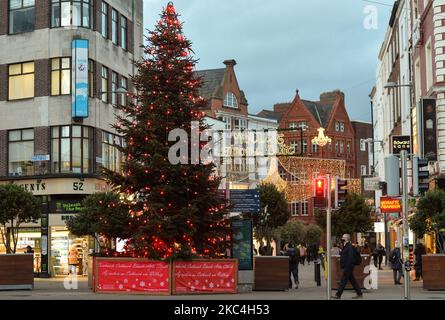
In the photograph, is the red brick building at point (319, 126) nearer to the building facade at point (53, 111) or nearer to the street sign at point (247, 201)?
the building facade at point (53, 111)

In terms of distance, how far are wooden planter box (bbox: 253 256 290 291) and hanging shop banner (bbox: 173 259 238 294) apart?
2.86 meters

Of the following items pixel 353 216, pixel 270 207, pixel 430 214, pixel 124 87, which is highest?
pixel 124 87

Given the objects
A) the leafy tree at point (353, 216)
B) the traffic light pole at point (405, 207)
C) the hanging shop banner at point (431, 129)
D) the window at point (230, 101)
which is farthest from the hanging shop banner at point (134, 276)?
the window at point (230, 101)

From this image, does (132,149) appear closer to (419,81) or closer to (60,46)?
(60,46)

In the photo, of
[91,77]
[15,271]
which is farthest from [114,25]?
[15,271]

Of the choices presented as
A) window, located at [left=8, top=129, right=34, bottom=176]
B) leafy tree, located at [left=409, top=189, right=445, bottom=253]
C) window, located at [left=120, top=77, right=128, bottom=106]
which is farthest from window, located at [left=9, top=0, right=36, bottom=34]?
leafy tree, located at [left=409, top=189, right=445, bottom=253]

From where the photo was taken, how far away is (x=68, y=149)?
41375 millimetres

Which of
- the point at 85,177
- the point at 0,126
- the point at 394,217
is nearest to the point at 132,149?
the point at 85,177

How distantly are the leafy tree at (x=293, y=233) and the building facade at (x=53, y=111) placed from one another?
35.0 metres

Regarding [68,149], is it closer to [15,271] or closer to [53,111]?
[53,111]

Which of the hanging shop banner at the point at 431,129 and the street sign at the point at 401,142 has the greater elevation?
the hanging shop banner at the point at 431,129

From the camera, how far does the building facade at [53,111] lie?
1625 inches

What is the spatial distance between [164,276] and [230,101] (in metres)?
61.2

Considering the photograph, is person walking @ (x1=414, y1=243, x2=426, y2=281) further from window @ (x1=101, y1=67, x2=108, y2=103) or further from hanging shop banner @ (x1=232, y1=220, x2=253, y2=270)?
window @ (x1=101, y1=67, x2=108, y2=103)
